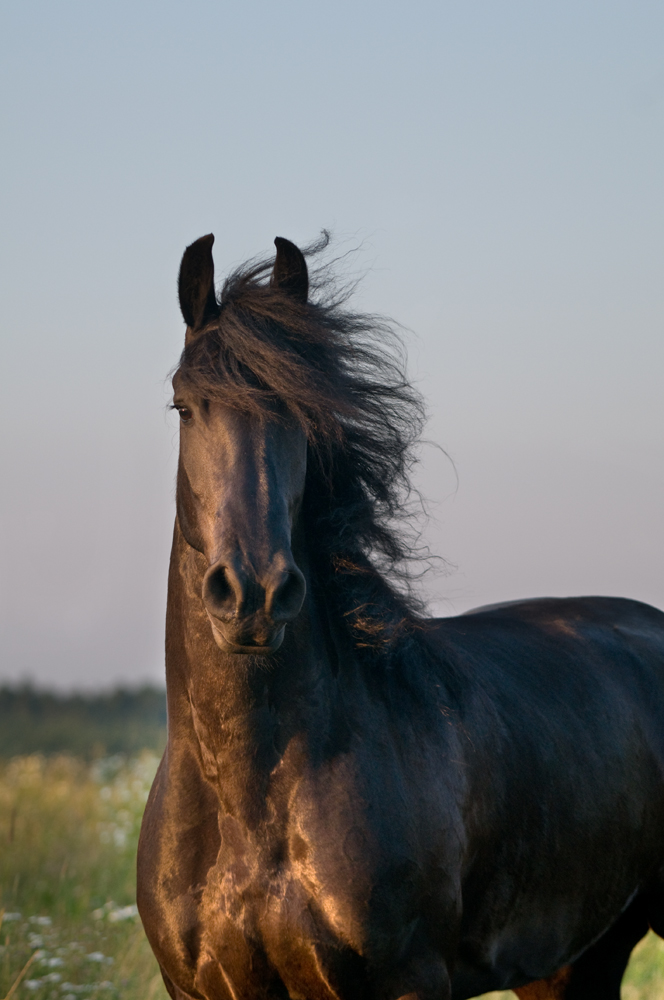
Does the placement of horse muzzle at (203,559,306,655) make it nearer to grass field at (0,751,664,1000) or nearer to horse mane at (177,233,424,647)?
horse mane at (177,233,424,647)

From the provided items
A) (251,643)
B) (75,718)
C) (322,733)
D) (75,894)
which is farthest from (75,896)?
(75,718)

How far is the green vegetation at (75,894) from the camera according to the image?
5109mm

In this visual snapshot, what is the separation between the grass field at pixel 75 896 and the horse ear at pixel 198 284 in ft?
10.1

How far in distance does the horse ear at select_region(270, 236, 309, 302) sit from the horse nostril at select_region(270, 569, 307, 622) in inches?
44.6

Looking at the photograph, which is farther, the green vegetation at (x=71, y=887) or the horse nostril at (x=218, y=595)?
the green vegetation at (x=71, y=887)

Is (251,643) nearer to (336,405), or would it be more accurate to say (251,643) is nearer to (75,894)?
(336,405)

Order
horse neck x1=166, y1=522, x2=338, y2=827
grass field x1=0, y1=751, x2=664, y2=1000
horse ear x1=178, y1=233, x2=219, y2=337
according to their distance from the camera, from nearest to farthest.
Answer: horse neck x1=166, y1=522, x2=338, y2=827 < horse ear x1=178, y1=233, x2=219, y2=337 < grass field x1=0, y1=751, x2=664, y2=1000

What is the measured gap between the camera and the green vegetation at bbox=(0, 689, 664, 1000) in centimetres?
511

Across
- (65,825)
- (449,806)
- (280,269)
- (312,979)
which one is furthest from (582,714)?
(65,825)

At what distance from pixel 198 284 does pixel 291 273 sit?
0.34m

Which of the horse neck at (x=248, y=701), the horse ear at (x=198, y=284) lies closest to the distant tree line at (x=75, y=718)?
the horse neck at (x=248, y=701)

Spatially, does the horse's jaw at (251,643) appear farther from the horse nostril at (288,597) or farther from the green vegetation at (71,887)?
the green vegetation at (71,887)

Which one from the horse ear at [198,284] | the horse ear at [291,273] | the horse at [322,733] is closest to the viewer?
the horse at [322,733]

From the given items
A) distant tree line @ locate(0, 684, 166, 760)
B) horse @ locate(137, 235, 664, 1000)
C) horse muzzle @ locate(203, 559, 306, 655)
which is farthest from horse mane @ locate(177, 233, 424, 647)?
distant tree line @ locate(0, 684, 166, 760)
